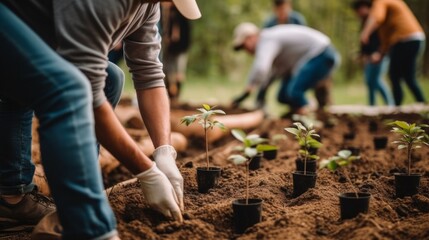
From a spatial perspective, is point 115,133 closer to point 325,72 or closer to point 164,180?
point 164,180

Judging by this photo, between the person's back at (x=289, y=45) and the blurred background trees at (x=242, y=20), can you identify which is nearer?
the person's back at (x=289, y=45)

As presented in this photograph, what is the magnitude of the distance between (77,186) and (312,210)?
1.01m

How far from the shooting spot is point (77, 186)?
1.56 meters

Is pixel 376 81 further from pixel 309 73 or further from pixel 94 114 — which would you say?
pixel 94 114

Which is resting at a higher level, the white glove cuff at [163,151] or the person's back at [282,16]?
the person's back at [282,16]

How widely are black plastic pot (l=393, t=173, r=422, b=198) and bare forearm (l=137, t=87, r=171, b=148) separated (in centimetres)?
109

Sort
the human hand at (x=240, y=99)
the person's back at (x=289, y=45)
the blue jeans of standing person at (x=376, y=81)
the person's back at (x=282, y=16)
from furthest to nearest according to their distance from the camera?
the person's back at (x=282, y=16), the blue jeans of standing person at (x=376, y=81), the person's back at (x=289, y=45), the human hand at (x=240, y=99)

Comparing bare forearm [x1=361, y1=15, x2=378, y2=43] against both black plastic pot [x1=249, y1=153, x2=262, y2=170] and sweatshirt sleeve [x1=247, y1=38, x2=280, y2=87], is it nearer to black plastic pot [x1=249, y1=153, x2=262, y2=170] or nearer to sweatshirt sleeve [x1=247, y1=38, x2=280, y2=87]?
sweatshirt sleeve [x1=247, y1=38, x2=280, y2=87]

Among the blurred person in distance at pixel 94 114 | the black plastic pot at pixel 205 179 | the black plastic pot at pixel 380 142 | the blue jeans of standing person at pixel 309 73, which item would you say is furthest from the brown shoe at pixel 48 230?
the blue jeans of standing person at pixel 309 73

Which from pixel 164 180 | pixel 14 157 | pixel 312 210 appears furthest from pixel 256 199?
pixel 14 157

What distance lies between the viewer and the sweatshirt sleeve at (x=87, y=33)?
169cm

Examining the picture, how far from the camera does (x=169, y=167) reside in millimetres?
2281

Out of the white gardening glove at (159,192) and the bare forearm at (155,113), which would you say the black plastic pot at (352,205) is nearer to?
the white gardening glove at (159,192)

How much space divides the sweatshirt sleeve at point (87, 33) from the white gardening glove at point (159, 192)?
0.37 m
